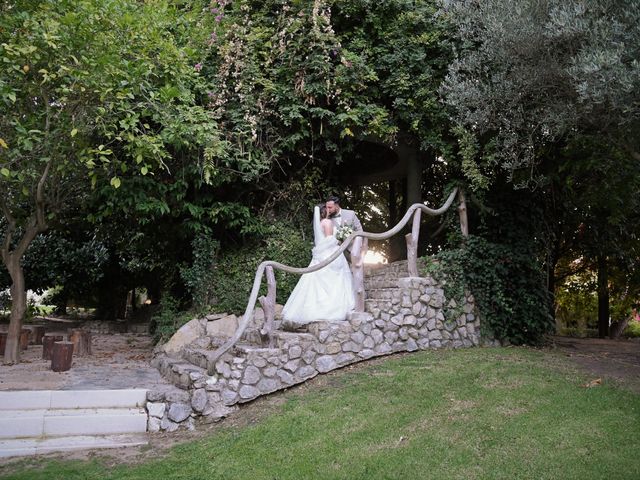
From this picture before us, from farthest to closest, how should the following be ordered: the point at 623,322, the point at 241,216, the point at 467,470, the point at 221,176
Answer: the point at 623,322 < the point at 241,216 < the point at 221,176 < the point at 467,470

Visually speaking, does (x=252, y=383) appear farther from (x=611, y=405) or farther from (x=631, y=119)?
(x=631, y=119)

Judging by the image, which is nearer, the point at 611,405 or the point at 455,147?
the point at 611,405

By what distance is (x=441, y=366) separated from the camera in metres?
7.32

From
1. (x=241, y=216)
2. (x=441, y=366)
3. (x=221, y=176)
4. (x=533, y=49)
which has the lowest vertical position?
(x=441, y=366)

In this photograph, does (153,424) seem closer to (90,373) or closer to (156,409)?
(156,409)

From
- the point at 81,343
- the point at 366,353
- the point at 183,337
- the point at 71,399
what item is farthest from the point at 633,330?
the point at 71,399

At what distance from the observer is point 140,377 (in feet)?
24.2

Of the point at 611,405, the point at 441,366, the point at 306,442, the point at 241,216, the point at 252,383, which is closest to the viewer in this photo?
the point at 306,442

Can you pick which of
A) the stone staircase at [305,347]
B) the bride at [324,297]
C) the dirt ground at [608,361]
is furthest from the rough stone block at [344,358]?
the dirt ground at [608,361]

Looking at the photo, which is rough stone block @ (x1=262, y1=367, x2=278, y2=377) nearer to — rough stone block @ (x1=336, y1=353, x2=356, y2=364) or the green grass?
the green grass

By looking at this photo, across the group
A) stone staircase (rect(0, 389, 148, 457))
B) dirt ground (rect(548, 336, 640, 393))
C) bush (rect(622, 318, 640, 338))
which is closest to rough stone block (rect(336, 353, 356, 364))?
stone staircase (rect(0, 389, 148, 457))

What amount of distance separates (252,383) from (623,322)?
14.4m

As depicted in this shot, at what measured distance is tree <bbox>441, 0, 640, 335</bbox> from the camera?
19.7 feet

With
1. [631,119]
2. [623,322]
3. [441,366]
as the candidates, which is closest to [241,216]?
[441,366]
